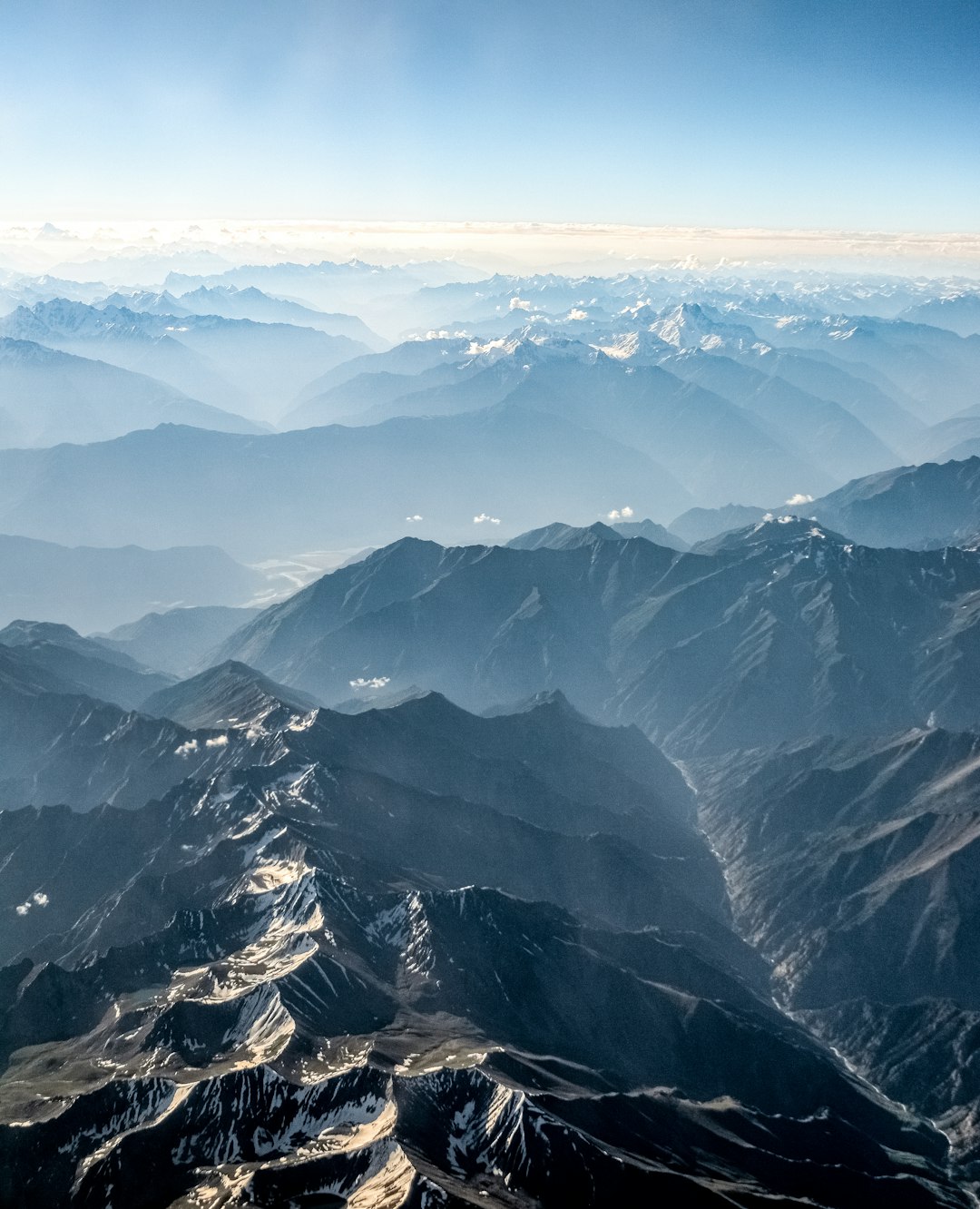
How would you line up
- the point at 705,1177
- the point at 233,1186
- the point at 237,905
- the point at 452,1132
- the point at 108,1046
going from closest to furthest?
the point at 233,1186
the point at 452,1132
the point at 705,1177
the point at 108,1046
the point at 237,905

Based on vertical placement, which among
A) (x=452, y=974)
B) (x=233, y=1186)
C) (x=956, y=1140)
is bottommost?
(x=956, y=1140)

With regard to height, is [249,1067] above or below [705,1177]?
above

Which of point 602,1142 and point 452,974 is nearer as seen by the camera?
point 602,1142

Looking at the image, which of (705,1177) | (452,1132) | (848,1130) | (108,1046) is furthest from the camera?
(848,1130)

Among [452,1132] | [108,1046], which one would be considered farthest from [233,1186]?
[108,1046]

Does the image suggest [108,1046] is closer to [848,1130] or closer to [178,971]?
[178,971]

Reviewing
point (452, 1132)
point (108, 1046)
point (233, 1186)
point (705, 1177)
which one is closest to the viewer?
point (233, 1186)

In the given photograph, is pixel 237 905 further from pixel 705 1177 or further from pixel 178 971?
pixel 705 1177

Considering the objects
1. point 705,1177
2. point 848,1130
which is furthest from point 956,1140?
point 705,1177

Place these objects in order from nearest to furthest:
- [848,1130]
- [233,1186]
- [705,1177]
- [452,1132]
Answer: [233,1186] → [452,1132] → [705,1177] → [848,1130]
